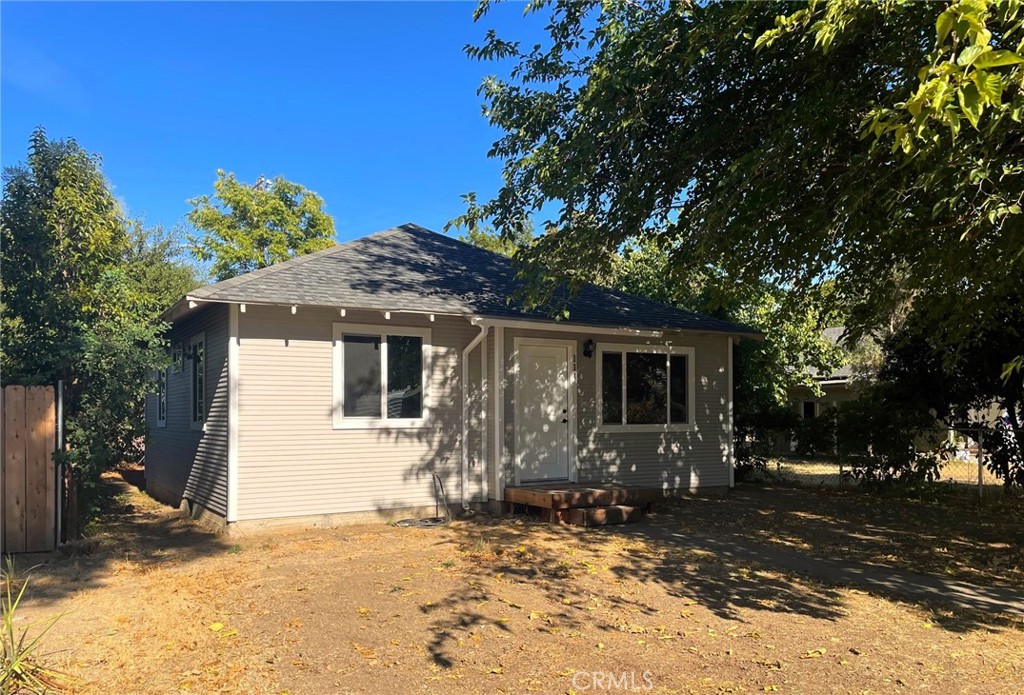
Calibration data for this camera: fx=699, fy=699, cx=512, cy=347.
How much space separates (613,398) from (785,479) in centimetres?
622

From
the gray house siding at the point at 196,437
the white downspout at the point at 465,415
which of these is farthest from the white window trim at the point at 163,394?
the white downspout at the point at 465,415

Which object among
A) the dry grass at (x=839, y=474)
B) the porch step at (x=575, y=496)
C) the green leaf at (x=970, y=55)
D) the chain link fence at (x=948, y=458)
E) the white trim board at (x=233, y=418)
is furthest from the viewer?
the dry grass at (x=839, y=474)

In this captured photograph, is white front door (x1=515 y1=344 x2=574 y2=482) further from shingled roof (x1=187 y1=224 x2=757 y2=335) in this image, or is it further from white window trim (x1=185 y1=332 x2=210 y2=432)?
white window trim (x1=185 y1=332 x2=210 y2=432)

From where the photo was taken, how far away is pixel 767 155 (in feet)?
21.2

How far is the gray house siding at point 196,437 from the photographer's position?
9.44m

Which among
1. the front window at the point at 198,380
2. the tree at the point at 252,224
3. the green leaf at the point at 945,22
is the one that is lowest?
the front window at the point at 198,380

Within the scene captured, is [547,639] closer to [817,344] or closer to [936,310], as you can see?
[936,310]

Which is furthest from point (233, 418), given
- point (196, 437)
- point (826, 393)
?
point (826, 393)

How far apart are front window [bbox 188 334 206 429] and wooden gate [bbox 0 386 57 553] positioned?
2.70 metres

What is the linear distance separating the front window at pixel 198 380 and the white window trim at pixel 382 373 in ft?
8.04

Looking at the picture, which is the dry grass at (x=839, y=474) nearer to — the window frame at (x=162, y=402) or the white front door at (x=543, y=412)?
the white front door at (x=543, y=412)

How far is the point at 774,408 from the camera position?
53.6 feet

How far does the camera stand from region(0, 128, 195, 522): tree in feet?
26.5

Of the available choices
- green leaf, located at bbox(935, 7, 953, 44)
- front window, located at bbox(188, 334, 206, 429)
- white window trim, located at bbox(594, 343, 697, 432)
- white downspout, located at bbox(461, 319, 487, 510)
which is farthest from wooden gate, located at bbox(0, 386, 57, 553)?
green leaf, located at bbox(935, 7, 953, 44)
